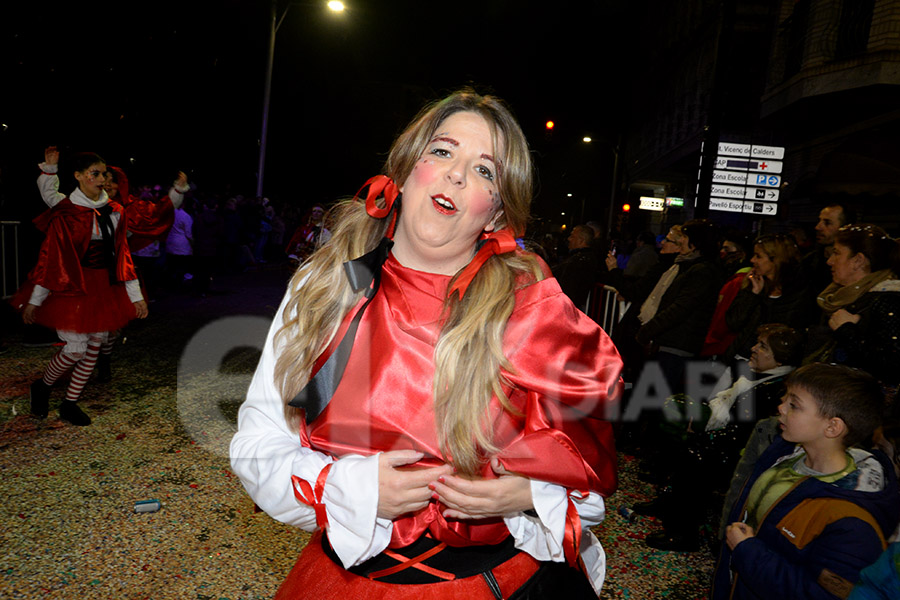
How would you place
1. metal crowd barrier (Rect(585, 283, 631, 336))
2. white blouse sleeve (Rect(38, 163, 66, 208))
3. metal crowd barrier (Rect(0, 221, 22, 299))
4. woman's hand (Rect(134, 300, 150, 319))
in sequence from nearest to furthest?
white blouse sleeve (Rect(38, 163, 66, 208)), woman's hand (Rect(134, 300, 150, 319)), metal crowd barrier (Rect(585, 283, 631, 336)), metal crowd barrier (Rect(0, 221, 22, 299))

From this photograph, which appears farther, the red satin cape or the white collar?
the white collar

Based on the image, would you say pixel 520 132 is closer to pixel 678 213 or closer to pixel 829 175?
pixel 829 175

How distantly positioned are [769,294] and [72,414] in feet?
19.0

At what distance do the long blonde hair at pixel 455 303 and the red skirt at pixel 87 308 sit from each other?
4050mm

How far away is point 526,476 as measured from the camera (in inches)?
53.0

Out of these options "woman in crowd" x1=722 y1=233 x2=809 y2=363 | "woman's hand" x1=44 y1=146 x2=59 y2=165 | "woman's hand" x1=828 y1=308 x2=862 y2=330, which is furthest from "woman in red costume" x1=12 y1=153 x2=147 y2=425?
"woman's hand" x1=828 y1=308 x2=862 y2=330

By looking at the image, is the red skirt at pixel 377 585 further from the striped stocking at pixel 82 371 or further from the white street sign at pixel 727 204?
the white street sign at pixel 727 204

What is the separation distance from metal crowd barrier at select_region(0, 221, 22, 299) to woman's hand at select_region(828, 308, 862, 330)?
9045mm

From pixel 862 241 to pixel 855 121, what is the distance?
1018cm

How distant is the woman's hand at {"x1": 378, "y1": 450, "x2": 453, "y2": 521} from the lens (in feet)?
4.26

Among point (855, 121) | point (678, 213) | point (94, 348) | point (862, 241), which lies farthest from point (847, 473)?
point (678, 213)

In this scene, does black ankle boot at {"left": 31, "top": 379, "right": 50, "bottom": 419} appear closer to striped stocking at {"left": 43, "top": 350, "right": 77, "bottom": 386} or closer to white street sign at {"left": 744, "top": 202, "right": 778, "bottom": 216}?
striped stocking at {"left": 43, "top": 350, "right": 77, "bottom": 386}

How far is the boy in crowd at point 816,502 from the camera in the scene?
6.90ft

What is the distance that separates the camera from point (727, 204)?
12.9 m
